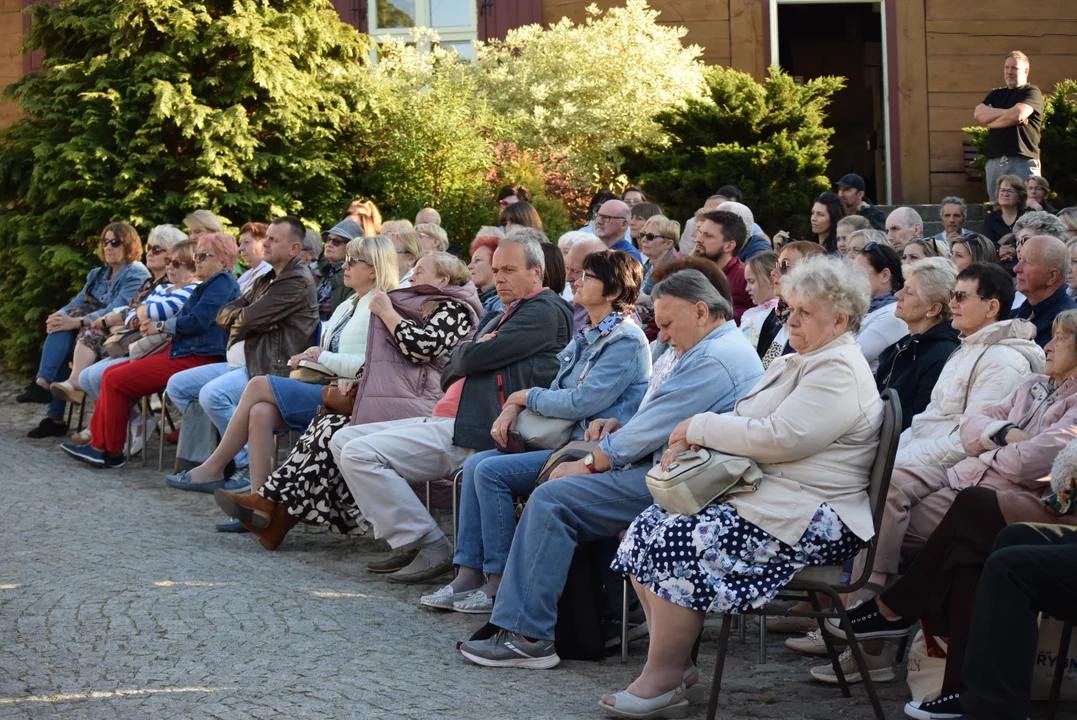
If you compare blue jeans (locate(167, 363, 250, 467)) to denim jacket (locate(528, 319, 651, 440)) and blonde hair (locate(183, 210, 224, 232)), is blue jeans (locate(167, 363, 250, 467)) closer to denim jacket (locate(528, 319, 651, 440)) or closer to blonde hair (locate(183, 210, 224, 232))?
blonde hair (locate(183, 210, 224, 232))

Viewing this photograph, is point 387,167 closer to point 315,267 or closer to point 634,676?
point 315,267

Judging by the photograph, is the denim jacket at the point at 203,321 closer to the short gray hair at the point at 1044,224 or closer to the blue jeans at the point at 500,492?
the blue jeans at the point at 500,492

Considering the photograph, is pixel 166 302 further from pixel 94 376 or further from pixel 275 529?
pixel 275 529

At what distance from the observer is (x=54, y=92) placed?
40.5 feet

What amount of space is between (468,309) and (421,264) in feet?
1.13

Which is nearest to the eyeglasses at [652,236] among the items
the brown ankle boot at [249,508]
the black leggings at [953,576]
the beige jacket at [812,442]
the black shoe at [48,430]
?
the brown ankle boot at [249,508]

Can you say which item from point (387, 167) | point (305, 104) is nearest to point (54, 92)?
point (305, 104)

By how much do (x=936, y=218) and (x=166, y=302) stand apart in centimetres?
783

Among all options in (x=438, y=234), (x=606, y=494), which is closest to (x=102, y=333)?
(x=438, y=234)

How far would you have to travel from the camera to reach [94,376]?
10.2m

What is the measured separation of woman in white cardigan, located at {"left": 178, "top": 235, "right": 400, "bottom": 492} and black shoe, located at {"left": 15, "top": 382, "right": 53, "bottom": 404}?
14.6 feet

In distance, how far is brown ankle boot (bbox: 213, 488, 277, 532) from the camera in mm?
7219

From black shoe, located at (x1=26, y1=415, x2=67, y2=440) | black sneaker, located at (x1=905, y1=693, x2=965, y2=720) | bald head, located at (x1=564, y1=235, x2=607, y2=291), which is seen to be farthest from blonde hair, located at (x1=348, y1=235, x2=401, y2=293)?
black shoe, located at (x1=26, y1=415, x2=67, y2=440)

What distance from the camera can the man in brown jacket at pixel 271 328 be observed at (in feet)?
Result: 28.6
